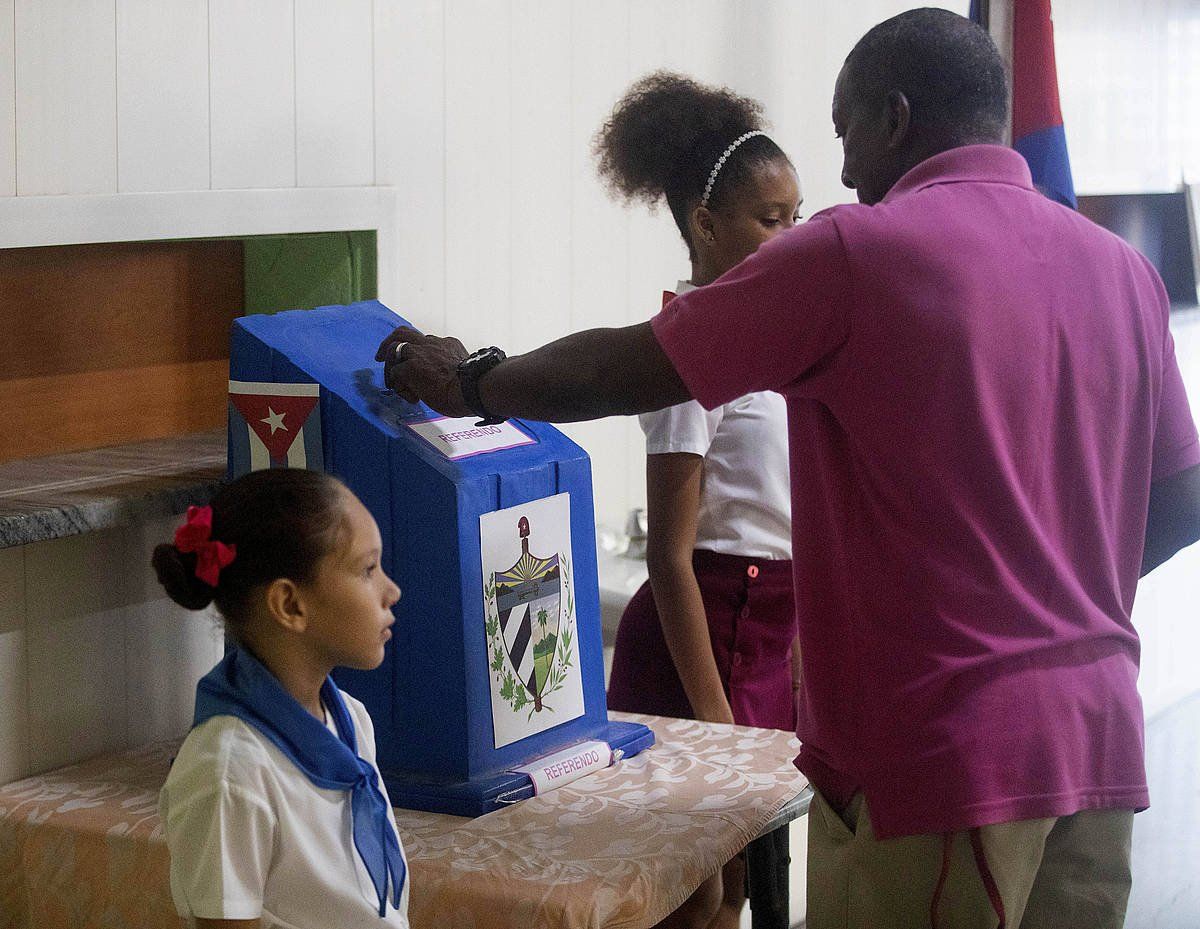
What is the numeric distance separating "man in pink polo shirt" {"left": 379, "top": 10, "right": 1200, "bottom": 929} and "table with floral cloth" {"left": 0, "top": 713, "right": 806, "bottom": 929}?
0.17 meters

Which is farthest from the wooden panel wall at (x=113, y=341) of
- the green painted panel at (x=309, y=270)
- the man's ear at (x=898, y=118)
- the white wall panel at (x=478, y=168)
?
the man's ear at (x=898, y=118)

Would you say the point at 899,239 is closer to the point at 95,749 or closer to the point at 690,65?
the point at 95,749

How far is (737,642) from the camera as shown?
2.07 metres

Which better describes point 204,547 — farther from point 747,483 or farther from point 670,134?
point 670,134

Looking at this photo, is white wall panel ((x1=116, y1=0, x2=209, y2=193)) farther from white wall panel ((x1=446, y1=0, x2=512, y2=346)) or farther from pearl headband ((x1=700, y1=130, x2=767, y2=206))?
pearl headband ((x1=700, y1=130, x2=767, y2=206))

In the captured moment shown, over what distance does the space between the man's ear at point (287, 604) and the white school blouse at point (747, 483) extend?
0.81 m

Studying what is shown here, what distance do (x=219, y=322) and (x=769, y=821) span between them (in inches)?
43.3

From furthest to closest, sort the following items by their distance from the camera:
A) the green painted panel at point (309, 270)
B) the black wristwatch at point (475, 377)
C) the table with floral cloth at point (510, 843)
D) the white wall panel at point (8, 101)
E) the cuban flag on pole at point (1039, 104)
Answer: the cuban flag on pole at point (1039, 104)
the green painted panel at point (309, 270)
the white wall panel at point (8, 101)
the black wristwatch at point (475, 377)
the table with floral cloth at point (510, 843)

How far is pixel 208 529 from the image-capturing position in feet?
4.24

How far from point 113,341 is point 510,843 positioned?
37.8 inches

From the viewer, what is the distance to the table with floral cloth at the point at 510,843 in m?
1.41

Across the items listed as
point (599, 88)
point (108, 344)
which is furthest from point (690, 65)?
point (108, 344)

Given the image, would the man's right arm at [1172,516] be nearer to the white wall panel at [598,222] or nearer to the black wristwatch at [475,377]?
the black wristwatch at [475,377]

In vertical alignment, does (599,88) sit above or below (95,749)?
above
